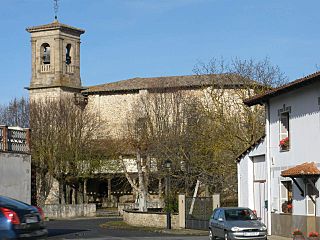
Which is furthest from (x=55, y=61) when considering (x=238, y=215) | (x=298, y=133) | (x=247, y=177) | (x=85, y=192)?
(x=238, y=215)

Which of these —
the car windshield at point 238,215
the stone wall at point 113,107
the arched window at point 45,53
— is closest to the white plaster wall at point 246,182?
the car windshield at point 238,215

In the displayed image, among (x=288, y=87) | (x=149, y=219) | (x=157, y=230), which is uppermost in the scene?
(x=288, y=87)

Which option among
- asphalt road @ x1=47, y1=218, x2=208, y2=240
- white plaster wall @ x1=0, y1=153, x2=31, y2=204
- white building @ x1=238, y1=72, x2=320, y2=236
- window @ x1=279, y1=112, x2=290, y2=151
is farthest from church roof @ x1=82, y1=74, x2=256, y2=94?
white plaster wall @ x1=0, y1=153, x2=31, y2=204

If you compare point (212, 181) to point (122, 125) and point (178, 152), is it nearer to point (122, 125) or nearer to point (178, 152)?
point (178, 152)

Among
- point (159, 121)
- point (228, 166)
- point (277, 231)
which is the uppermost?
point (159, 121)

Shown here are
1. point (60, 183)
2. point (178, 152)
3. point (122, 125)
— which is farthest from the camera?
point (122, 125)

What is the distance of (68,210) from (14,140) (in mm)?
36192

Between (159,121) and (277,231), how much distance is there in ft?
112

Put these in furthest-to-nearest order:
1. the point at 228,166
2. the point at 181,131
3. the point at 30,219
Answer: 1. the point at 181,131
2. the point at 228,166
3. the point at 30,219

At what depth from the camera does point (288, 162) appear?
32.9m

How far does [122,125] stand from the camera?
279 feet

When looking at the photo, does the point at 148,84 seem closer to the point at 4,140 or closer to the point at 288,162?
the point at 4,140

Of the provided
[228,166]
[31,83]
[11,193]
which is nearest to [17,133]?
[11,193]

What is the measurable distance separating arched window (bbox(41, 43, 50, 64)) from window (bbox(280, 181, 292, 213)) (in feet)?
206
